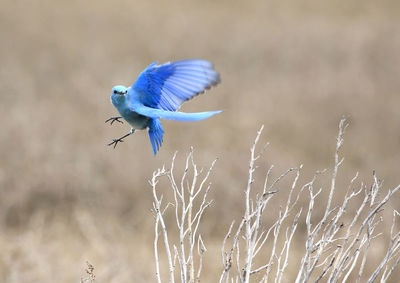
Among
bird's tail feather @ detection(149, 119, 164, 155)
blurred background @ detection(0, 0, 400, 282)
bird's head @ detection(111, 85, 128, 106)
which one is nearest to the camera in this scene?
bird's head @ detection(111, 85, 128, 106)

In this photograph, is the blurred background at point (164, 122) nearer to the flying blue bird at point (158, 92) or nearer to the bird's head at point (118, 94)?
the flying blue bird at point (158, 92)

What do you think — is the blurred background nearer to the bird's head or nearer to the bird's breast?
the bird's breast

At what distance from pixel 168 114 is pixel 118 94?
0.16 m

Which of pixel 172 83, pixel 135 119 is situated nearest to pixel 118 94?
pixel 135 119

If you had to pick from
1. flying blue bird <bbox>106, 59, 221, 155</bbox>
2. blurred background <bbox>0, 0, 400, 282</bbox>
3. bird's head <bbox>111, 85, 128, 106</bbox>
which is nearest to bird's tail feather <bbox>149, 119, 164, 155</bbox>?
flying blue bird <bbox>106, 59, 221, 155</bbox>

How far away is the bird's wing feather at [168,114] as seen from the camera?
4.44ft

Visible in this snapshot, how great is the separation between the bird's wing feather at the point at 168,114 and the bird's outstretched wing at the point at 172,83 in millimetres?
91

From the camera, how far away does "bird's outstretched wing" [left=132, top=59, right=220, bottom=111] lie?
5.53 ft

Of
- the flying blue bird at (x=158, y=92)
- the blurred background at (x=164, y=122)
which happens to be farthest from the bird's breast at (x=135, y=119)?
the blurred background at (x=164, y=122)

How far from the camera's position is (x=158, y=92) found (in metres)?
1.78

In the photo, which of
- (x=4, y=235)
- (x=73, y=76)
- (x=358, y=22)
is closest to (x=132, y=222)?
(x=4, y=235)

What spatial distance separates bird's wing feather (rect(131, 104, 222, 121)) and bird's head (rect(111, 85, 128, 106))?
38mm

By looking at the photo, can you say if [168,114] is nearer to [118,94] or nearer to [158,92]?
[118,94]

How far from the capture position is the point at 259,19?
16562 millimetres
